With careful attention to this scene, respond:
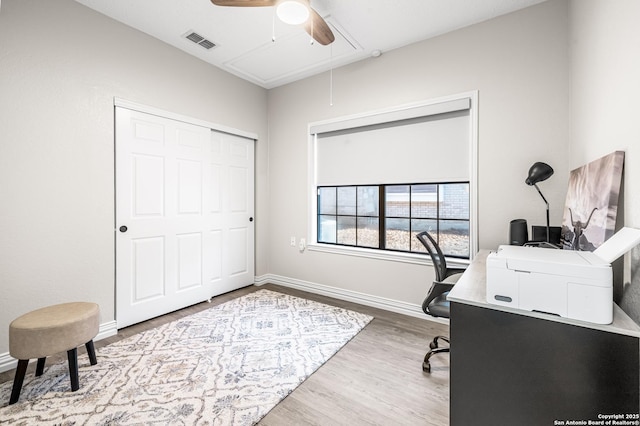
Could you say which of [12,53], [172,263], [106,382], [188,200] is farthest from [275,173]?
[106,382]

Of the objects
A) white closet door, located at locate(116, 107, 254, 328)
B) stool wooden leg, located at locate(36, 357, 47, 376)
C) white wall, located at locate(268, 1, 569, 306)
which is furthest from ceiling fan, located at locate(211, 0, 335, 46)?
stool wooden leg, located at locate(36, 357, 47, 376)

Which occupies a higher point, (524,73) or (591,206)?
(524,73)

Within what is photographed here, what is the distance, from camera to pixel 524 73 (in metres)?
2.42

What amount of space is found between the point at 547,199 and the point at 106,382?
359 cm

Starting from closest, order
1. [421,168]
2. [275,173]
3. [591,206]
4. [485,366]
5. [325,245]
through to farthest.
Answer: [485,366]
[591,206]
[421,168]
[325,245]
[275,173]

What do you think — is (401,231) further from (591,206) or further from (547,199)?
(591,206)

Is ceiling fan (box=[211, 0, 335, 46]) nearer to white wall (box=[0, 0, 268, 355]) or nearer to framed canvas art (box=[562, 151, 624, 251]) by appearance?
white wall (box=[0, 0, 268, 355])

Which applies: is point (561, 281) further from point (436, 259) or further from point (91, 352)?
point (91, 352)

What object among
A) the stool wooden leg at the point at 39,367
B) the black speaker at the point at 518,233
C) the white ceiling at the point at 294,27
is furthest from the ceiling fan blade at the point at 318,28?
the stool wooden leg at the point at 39,367

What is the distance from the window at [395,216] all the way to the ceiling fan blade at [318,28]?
163 centimetres

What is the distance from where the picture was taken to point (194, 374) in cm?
196

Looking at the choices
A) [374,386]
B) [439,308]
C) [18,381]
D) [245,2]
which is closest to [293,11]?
[245,2]

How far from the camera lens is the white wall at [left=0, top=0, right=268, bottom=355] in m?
2.04

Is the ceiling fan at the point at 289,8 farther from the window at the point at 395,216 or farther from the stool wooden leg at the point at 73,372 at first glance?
the stool wooden leg at the point at 73,372
